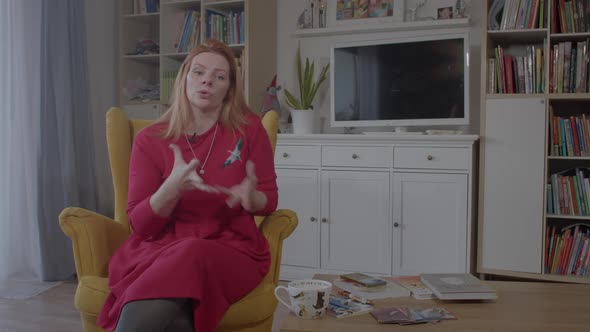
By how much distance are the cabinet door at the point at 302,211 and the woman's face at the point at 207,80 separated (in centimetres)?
136

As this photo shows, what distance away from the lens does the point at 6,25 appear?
294cm

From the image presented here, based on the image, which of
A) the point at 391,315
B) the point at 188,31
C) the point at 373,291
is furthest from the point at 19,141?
the point at 391,315

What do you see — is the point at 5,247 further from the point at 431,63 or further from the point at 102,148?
the point at 431,63

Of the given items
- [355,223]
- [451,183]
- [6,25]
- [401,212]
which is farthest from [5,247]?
[451,183]

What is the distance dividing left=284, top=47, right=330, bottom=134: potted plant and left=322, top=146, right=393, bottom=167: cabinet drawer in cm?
27

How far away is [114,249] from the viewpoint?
1855 millimetres

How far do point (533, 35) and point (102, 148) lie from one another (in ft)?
8.73

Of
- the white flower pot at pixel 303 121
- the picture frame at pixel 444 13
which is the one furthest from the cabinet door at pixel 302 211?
the picture frame at pixel 444 13

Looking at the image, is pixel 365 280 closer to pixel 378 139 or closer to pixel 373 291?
pixel 373 291

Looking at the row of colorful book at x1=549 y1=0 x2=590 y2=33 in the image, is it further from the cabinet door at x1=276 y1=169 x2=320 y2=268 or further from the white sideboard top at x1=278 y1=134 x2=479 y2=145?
the cabinet door at x1=276 y1=169 x2=320 y2=268

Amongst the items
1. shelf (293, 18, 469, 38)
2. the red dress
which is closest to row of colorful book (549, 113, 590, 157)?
shelf (293, 18, 469, 38)

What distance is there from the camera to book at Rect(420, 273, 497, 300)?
147 cm

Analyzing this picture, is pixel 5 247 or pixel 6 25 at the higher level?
pixel 6 25

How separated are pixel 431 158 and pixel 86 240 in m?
1.75
